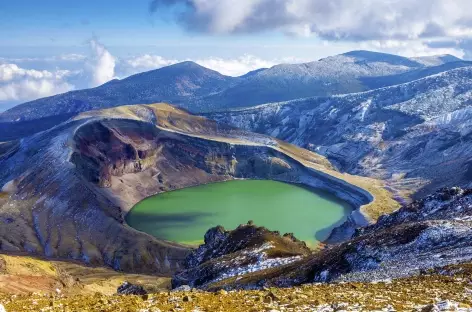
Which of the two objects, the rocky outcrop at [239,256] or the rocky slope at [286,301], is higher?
the rocky slope at [286,301]

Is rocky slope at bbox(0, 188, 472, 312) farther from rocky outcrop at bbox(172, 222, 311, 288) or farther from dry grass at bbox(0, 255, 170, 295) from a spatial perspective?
dry grass at bbox(0, 255, 170, 295)

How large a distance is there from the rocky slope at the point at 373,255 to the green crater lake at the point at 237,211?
62.6m

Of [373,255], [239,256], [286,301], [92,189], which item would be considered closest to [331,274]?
[373,255]

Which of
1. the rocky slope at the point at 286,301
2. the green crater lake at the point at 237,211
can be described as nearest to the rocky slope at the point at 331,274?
the rocky slope at the point at 286,301

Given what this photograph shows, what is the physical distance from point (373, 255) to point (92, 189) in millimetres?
126412

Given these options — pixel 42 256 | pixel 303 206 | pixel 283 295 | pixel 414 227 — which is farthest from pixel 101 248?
pixel 283 295

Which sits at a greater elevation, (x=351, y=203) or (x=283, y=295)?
(x=283, y=295)

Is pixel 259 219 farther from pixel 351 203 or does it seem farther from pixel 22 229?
pixel 22 229

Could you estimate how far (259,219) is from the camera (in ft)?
448

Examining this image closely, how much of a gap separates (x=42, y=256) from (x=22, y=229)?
1847 cm

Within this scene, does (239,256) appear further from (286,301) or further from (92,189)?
(92,189)

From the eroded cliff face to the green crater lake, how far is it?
7874 mm

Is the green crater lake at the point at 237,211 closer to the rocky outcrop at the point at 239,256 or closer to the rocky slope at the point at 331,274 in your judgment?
the rocky outcrop at the point at 239,256

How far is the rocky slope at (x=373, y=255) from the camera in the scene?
32.5m
